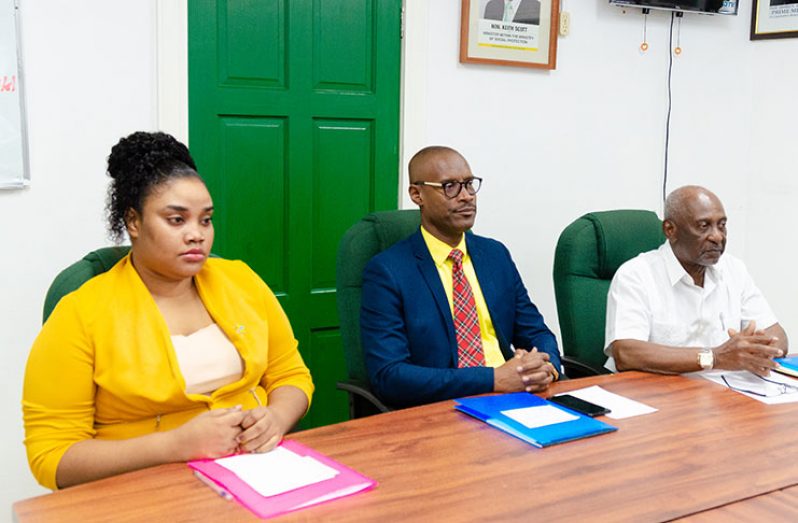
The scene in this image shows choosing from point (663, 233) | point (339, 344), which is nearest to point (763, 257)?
point (663, 233)

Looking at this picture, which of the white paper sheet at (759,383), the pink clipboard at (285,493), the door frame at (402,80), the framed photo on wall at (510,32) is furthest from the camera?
the framed photo on wall at (510,32)

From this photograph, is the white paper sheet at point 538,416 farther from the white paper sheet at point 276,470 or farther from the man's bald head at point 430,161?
the man's bald head at point 430,161

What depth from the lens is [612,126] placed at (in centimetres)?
367

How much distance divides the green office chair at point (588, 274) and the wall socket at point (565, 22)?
0.98 meters

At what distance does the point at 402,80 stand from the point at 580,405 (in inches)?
62.7

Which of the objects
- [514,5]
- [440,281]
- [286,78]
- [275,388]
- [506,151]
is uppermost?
[514,5]

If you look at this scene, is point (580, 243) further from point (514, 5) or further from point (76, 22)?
point (76, 22)

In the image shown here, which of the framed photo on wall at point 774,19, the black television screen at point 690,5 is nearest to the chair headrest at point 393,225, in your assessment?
the black television screen at point 690,5

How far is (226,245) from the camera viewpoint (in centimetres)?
286

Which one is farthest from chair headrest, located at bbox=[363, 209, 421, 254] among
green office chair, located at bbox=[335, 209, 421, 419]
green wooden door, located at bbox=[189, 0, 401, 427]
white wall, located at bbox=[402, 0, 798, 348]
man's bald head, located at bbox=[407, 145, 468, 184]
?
white wall, located at bbox=[402, 0, 798, 348]

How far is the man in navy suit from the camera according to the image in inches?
85.1

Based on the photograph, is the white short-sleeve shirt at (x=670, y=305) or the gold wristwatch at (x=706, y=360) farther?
the white short-sleeve shirt at (x=670, y=305)

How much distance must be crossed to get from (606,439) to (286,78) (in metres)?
1.72

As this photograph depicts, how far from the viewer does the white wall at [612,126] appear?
10.7 ft
